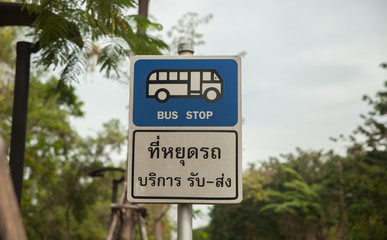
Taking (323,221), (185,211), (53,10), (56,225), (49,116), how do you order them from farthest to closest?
1. (323,221)
2. (56,225)
3. (49,116)
4. (53,10)
5. (185,211)

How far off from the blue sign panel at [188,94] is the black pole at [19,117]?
235 centimetres

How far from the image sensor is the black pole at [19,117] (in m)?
4.24

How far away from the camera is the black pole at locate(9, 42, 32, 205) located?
13.9ft

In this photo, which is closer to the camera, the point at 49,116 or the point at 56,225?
the point at 49,116

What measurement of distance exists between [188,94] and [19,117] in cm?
263

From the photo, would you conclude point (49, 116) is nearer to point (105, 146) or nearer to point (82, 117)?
point (82, 117)

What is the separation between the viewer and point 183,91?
2.30 m

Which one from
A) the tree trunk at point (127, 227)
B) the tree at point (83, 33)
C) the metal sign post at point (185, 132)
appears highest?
the tree at point (83, 33)

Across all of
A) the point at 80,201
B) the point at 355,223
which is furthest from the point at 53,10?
the point at 355,223

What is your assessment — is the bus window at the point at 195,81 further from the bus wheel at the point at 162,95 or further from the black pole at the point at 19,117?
the black pole at the point at 19,117

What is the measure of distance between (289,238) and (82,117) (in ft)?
70.6

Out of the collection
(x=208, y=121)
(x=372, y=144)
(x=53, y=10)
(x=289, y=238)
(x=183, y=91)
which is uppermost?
(x=372, y=144)

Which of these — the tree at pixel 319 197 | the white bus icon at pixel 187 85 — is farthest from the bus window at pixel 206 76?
the tree at pixel 319 197

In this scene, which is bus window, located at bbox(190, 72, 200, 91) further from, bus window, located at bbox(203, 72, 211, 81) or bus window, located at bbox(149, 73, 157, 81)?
bus window, located at bbox(149, 73, 157, 81)
